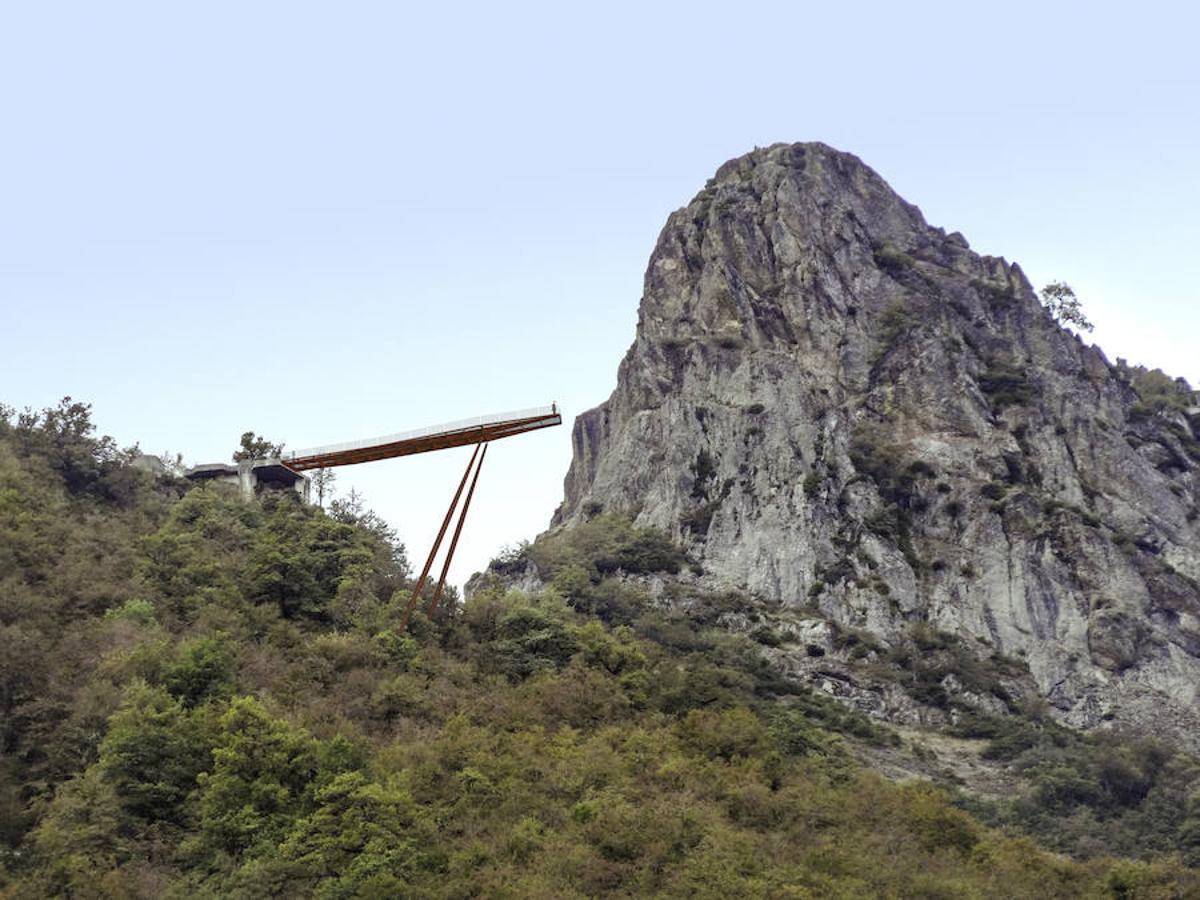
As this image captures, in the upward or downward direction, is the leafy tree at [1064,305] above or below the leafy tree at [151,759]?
above

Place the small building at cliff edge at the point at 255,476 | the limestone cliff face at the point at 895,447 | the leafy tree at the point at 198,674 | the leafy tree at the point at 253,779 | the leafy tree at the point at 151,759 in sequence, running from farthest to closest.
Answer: the limestone cliff face at the point at 895,447 < the small building at cliff edge at the point at 255,476 < the leafy tree at the point at 198,674 < the leafy tree at the point at 151,759 < the leafy tree at the point at 253,779

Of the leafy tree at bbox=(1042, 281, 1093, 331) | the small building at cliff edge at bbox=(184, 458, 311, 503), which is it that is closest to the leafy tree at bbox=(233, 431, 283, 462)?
the small building at cliff edge at bbox=(184, 458, 311, 503)

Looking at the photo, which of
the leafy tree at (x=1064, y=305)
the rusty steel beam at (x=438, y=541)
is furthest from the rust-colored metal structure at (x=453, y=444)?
the leafy tree at (x=1064, y=305)

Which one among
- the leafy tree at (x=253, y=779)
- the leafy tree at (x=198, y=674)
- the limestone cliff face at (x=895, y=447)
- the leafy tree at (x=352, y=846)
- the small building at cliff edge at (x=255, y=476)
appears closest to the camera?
the leafy tree at (x=352, y=846)

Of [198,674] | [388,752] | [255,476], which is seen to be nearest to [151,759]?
[198,674]

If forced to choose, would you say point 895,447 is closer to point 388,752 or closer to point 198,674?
point 388,752

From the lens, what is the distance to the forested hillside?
32.5m

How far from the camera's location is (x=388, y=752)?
37656 mm

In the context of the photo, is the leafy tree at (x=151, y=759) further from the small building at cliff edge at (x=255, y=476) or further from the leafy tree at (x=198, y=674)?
the small building at cliff edge at (x=255, y=476)

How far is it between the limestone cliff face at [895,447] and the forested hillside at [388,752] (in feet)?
32.7

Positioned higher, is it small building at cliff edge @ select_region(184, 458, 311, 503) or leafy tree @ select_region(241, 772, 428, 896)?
small building at cliff edge @ select_region(184, 458, 311, 503)

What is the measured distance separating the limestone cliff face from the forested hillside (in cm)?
997

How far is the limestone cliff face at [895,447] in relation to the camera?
231 feet

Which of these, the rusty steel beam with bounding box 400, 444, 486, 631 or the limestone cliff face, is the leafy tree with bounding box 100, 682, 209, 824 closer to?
the rusty steel beam with bounding box 400, 444, 486, 631
